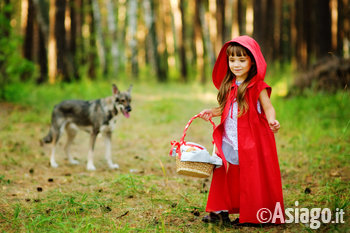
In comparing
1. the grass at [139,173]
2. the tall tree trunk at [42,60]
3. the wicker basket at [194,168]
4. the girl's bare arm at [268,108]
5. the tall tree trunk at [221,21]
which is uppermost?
the tall tree trunk at [221,21]

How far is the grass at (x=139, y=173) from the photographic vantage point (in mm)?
3523

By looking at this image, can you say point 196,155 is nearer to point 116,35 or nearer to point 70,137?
point 70,137

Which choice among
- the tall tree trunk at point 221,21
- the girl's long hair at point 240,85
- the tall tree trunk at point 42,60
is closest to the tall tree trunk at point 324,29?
the tall tree trunk at point 221,21

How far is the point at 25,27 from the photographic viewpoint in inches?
566

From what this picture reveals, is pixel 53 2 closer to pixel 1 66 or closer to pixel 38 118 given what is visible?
pixel 1 66

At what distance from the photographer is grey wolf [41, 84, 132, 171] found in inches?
240

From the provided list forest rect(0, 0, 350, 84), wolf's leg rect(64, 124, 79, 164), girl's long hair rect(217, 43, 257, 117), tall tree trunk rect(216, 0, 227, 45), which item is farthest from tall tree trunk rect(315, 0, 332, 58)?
girl's long hair rect(217, 43, 257, 117)

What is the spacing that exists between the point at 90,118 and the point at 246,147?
148 inches

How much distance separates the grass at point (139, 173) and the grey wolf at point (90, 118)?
40 cm

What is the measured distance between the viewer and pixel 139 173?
18.6ft

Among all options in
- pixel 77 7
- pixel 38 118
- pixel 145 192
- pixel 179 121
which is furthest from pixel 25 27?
pixel 145 192

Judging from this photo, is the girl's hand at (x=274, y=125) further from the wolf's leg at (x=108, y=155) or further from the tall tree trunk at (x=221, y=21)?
the tall tree trunk at (x=221, y=21)

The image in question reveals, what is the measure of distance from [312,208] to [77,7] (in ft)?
52.1

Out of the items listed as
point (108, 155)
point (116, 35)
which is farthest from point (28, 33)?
point (108, 155)
